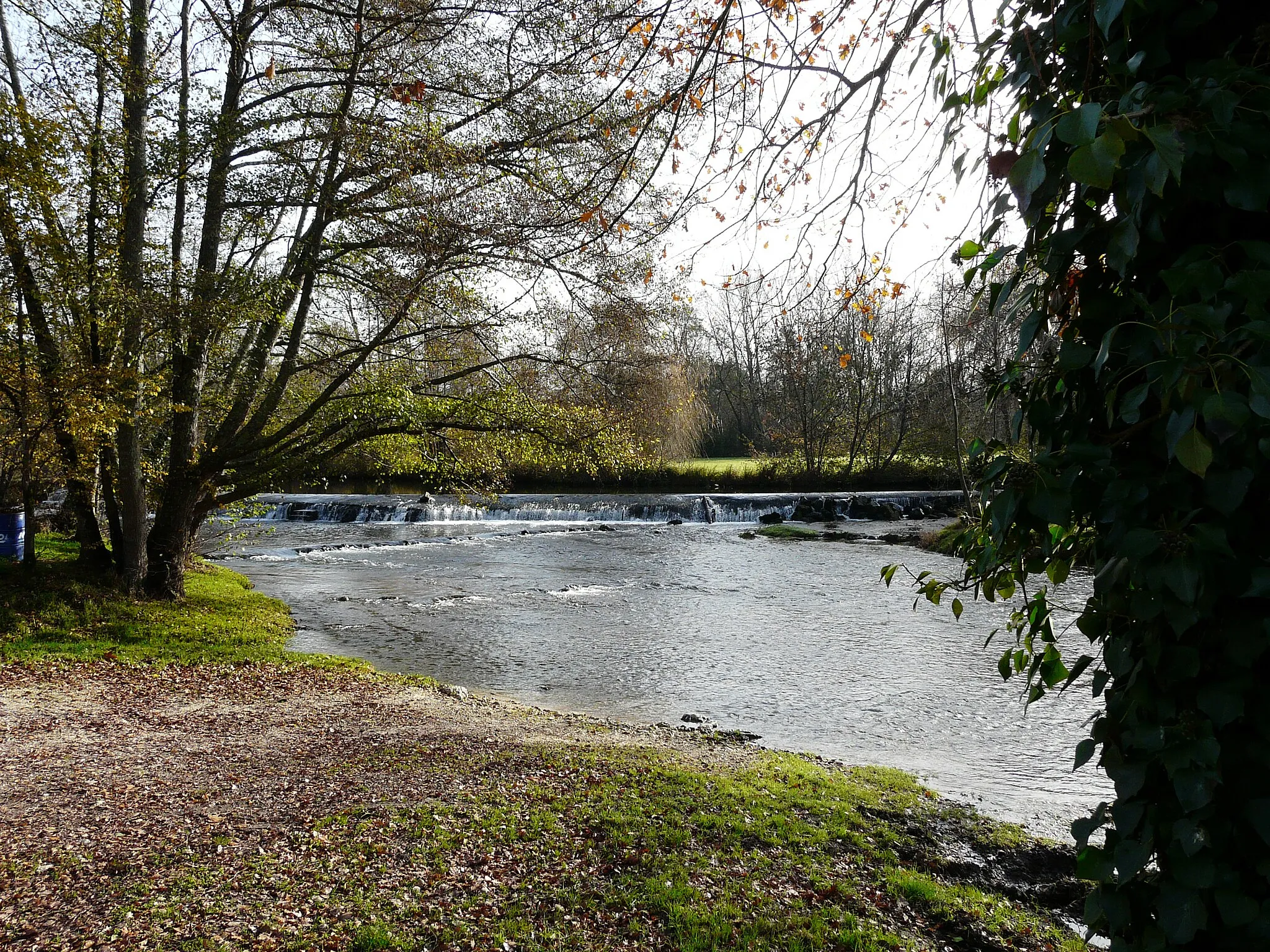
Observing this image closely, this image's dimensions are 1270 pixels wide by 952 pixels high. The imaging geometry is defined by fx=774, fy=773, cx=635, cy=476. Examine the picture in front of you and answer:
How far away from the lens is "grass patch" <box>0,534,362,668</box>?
31.5 feet

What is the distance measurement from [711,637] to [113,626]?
8732 millimetres

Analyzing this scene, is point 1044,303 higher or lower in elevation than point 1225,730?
higher

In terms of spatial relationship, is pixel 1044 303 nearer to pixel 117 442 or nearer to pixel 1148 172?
pixel 1148 172

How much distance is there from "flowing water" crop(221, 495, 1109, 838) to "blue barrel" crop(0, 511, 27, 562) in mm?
4316

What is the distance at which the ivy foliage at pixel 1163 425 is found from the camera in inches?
51.6

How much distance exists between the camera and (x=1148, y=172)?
4.17 feet

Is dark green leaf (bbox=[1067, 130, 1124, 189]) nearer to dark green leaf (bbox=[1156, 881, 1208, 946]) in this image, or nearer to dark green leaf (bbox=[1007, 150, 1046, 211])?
dark green leaf (bbox=[1007, 150, 1046, 211])

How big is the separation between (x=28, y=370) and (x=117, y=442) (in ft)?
5.87

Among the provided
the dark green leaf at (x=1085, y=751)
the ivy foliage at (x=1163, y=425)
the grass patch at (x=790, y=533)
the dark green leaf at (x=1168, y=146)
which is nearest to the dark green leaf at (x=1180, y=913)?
the ivy foliage at (x=1163, y=425)

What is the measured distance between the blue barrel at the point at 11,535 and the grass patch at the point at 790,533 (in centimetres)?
1890

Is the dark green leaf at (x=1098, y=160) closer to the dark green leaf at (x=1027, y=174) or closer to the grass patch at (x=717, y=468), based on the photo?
the dark green leaf at (x=1027, y=174)

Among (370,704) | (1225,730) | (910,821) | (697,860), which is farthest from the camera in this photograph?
(370,704)

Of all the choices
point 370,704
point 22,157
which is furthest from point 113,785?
point 22,157

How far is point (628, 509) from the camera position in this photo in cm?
2986
